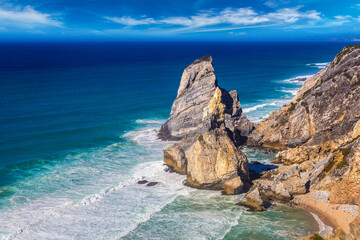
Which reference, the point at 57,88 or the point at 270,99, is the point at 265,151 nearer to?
the point at 270,99

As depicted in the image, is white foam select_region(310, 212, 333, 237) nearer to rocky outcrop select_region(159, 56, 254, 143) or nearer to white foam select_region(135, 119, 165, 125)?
rocky outcrop select_region(159, 56, 254, 143)

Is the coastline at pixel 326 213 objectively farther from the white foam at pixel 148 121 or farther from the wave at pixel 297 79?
the wave at pixel 297 79

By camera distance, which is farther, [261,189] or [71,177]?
[71,177]

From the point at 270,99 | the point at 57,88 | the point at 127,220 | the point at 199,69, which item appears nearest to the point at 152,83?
the point at 57,88

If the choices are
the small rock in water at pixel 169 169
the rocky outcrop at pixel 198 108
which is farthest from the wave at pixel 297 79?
the small rock in water at pixel 169 169

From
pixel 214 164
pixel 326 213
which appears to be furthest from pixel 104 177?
pixel 326 213

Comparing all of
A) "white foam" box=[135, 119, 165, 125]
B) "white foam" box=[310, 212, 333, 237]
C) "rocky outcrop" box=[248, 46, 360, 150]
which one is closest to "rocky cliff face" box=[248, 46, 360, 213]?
"rocky outcrop" box=[248, 46, 360, 150]

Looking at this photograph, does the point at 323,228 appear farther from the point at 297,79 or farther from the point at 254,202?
the point at 297,79
